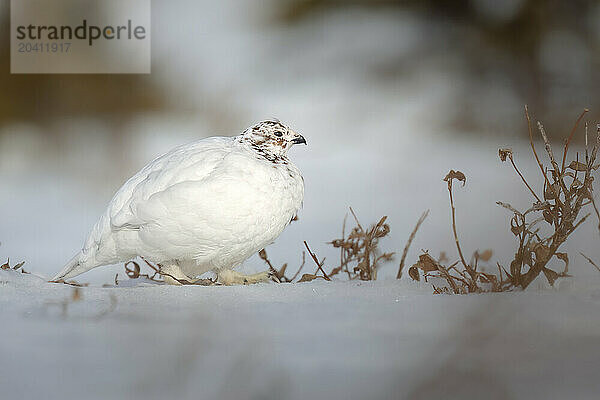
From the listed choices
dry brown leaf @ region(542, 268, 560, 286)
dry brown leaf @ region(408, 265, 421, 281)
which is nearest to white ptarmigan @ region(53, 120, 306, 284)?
dry brown leaf @ region(408, 265, 421, 281)

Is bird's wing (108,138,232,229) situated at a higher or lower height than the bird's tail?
higher

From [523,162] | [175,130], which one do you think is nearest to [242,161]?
[523,162]

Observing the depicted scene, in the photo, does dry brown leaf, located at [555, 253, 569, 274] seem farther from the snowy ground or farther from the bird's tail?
the bird's tail

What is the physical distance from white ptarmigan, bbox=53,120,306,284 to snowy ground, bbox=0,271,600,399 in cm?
36

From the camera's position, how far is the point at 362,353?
3.06 ft

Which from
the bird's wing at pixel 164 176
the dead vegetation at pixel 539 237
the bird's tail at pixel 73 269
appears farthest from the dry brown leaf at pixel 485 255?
the bird's tail at pixel 73 269

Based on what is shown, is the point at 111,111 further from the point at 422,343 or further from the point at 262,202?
the point at 422,343

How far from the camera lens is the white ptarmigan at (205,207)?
5.04 feet

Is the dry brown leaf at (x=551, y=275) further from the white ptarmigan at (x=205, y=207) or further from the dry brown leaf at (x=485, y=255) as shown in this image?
the white ptarmigan at (x=205, y=207)

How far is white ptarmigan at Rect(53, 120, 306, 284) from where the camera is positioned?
1537 millimetres

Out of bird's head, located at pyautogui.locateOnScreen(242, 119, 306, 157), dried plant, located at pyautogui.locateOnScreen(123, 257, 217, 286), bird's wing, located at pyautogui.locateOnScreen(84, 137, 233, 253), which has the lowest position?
dried plant, located at pyautogui.locateOnScreen(123, 257, 217, 286)

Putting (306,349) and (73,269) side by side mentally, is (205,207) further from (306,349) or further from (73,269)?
(306,349)

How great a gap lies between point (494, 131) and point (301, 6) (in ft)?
4.30

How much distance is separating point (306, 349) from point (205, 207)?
0.65m
